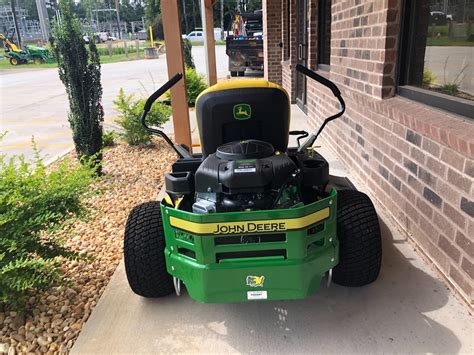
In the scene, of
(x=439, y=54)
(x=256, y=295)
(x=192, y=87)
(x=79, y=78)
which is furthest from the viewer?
(x=192, y=87)

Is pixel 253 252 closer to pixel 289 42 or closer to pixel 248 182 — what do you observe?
pixel 248 182

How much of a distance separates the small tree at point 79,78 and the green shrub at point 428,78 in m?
3.25

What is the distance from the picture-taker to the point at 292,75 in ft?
30.1

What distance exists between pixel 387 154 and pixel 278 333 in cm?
191

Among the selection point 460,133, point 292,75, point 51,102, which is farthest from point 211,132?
point 51,102

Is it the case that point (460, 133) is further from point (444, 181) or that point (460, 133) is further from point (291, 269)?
point (291, 269)

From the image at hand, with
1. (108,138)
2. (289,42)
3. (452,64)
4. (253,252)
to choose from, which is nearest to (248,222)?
(253,252)

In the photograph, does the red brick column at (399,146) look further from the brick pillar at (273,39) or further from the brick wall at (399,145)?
the brick pillar at (273,39)

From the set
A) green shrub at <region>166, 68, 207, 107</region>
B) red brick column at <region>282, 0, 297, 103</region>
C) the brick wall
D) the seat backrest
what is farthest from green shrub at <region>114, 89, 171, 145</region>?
the seat backrest

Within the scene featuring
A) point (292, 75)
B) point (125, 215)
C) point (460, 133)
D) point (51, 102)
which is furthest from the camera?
point (51, 102)

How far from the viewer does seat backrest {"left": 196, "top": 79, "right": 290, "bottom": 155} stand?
264 cm

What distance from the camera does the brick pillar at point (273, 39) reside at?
10891 mm

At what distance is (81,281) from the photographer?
3.03 m

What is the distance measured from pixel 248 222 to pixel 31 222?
1364 millimetres
